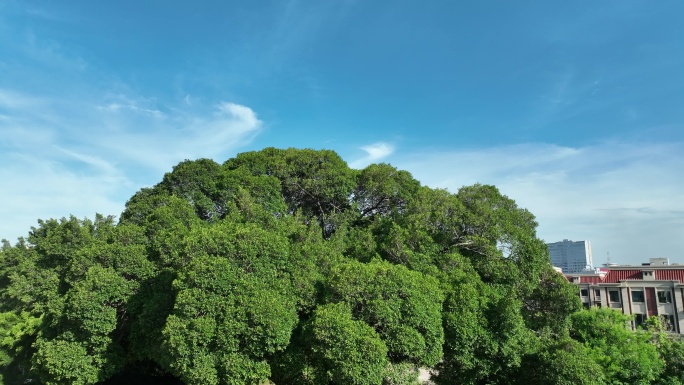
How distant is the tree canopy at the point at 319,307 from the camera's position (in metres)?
10.9

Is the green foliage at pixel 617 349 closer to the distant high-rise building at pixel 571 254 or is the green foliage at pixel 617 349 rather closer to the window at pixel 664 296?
the window at pixel 664 296

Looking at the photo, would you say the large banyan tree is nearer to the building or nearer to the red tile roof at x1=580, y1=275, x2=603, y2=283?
the building

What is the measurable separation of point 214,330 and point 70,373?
615 centimetres

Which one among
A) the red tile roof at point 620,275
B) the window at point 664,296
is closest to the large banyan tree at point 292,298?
the window at point 664,296

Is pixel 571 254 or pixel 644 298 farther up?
pixel 571 254

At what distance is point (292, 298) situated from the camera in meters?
12.2

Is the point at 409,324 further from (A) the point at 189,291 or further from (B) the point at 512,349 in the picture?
(A) the point at 189,291

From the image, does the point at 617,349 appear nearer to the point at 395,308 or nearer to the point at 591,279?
the point at 395,308

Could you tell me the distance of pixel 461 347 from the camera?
12.3 m

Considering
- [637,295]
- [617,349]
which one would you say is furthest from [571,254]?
[617,349]

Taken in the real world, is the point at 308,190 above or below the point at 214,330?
above

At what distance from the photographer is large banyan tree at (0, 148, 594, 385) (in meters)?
10.8

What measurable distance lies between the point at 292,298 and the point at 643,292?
27178 millimetres

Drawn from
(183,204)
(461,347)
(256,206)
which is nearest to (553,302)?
(461,347)
